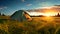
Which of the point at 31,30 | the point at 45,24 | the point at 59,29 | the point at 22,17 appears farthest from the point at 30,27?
the point at 22,17

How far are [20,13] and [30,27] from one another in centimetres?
143

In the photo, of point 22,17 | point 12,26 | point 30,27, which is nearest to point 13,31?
point 12,26

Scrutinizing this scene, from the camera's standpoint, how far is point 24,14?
3.98 meters

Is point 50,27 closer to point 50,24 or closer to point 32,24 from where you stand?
point 50,24

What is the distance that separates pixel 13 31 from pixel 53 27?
0.58m

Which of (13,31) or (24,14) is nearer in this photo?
(13,31)

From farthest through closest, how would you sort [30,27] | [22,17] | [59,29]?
[22,17] → [30,27] → [59,29]

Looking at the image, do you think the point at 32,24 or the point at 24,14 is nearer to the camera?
the point at 32,24

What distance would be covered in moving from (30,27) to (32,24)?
0.08 meters

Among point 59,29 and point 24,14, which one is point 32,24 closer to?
point 59,29

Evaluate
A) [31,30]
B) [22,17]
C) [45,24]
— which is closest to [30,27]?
[31,30]

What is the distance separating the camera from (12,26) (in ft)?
8.35

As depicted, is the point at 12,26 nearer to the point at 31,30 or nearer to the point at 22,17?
the point at 31,30

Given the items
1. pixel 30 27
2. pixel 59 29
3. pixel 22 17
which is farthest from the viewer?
pixel 22 17
